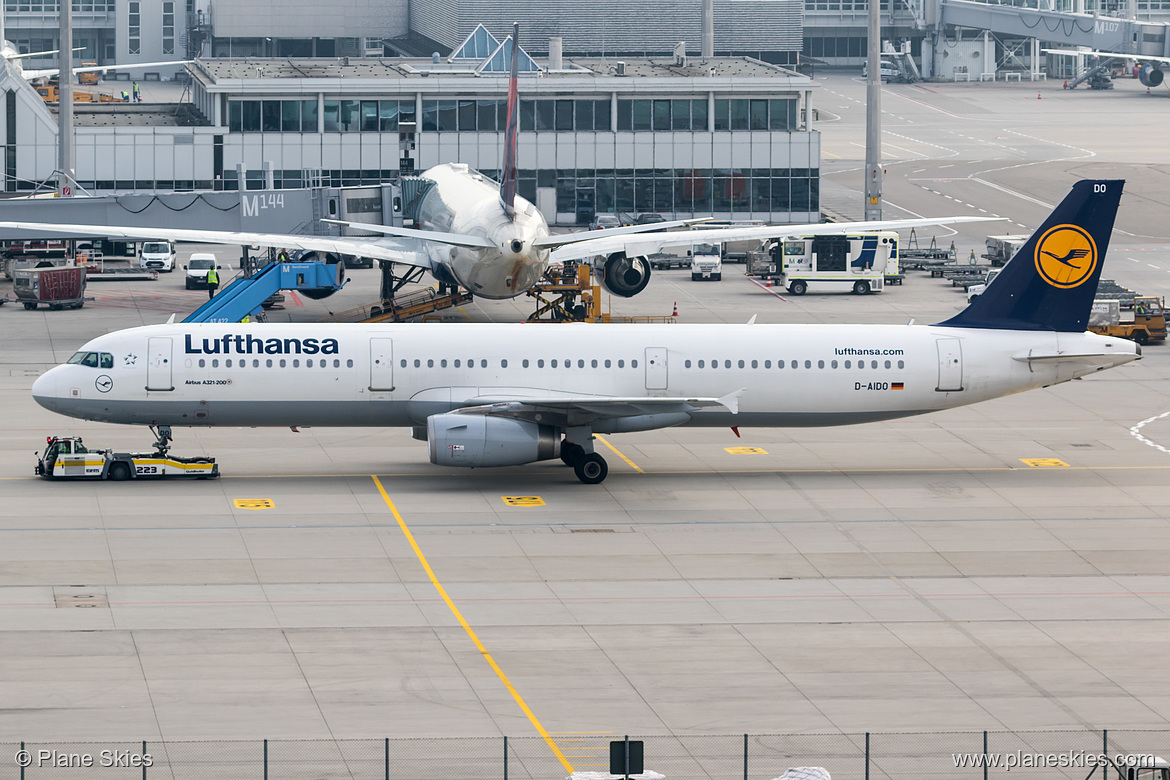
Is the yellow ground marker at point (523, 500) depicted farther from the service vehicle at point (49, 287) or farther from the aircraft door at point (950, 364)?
the service vehicle at point (49, 287)

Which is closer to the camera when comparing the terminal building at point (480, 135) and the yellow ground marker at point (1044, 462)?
the yellow ground marker at point (1044, 462)

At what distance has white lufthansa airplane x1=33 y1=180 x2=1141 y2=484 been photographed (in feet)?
155

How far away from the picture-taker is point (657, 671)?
103 ft

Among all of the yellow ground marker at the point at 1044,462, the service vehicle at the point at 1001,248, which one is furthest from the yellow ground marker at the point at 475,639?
the service vehicle at the point at 1001,248

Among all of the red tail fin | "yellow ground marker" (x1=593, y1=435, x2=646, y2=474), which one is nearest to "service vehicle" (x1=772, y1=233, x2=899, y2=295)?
the red tail fin

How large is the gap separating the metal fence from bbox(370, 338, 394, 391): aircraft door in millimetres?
20969

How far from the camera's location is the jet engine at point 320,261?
79.6 meters

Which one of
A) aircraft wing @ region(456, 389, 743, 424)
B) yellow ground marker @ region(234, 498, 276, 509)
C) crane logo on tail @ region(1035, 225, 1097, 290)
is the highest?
crane logo on tail @ region(1035, 225, 1097, 290)

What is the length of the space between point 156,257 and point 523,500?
193ft

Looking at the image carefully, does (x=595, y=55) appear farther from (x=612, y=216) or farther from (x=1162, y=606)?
(x=1162, y=606)

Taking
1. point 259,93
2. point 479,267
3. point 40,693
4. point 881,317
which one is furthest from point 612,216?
point 40,693

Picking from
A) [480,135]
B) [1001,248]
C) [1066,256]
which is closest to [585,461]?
[1066,256]

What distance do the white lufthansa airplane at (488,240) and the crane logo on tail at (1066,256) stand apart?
59.9ft

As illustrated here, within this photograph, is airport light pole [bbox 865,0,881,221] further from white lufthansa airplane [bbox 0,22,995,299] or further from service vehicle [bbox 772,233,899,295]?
white lufthansa airplane [bbox 0,22,995,299]
